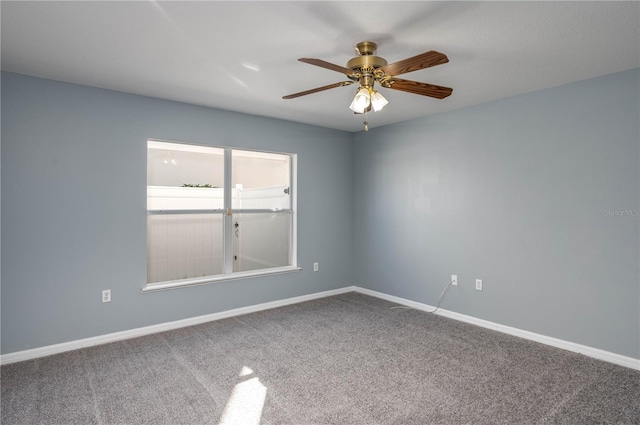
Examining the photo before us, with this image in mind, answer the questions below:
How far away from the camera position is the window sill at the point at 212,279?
139 inches

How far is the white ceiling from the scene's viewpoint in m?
1.95

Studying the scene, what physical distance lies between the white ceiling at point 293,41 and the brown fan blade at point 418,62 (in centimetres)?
25

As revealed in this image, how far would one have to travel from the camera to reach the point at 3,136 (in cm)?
281

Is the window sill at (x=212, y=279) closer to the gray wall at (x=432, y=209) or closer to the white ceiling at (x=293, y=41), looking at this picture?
the gray wall at (x=432, y=209)

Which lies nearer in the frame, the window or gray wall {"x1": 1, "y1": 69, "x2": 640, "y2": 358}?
gray wall {"x1": 1, "y1": 69, "x2": 640, "y2": 358}

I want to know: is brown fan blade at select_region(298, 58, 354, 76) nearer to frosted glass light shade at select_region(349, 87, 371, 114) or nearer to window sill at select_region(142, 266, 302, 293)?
frosted glass light shade at select_region(349, 87, 371, 114)

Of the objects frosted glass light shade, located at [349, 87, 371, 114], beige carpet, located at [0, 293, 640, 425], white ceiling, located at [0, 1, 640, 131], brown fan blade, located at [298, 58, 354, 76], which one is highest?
white ceiling, located at [0, 1, 640, 131]

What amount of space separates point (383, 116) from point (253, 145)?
5.31 feet

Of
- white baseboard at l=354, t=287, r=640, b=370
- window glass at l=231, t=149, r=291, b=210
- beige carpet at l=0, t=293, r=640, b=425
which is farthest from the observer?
window glass at l=231, t=149, r=291, b=210

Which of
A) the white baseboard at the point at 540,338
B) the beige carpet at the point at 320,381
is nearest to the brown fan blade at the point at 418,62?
the beige carpet at the point at 320,381

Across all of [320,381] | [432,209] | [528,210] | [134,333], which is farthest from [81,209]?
[528,210]

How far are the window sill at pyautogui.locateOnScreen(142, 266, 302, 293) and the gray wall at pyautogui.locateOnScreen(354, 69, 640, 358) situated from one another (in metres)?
1.43

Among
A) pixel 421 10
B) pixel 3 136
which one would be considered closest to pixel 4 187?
pixel 3 136

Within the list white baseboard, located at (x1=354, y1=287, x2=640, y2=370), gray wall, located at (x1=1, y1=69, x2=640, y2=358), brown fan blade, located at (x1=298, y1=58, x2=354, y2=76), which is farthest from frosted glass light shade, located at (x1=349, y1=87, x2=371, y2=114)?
white baseboard, located at (x1=354, y1=287, x2=640, y2=370)
